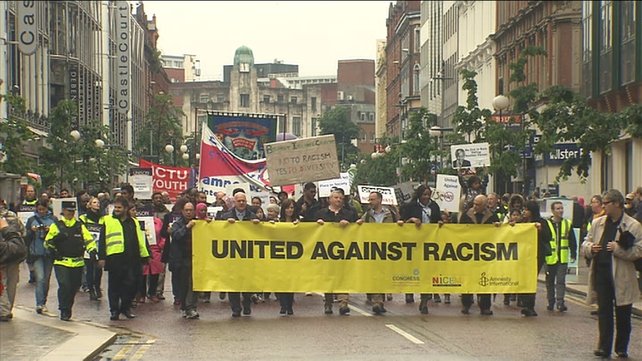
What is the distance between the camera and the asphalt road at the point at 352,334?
1420 cm

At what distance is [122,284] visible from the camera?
18.2m

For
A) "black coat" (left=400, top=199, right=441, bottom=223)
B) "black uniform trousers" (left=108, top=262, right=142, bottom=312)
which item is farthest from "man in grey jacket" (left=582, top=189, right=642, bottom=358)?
"black uniform trousers" (left=108, top=262, right=142, bottom=312)

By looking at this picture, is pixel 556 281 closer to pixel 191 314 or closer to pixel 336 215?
pixel 336 215

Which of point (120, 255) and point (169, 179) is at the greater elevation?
point (169, 179)

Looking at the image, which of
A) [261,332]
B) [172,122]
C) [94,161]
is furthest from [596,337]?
[172,122]

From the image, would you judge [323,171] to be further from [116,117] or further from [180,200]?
[116,117]

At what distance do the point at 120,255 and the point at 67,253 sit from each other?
802 mm

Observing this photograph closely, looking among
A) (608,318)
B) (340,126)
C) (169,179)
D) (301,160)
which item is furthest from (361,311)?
(340,126)

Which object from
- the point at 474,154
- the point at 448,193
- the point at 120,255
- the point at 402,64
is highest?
the point at 402,64

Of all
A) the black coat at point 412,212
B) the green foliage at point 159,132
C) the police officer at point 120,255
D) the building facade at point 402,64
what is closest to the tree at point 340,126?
the building facade at point 402,64

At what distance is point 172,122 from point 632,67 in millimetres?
48819

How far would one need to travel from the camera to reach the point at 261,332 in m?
16.4

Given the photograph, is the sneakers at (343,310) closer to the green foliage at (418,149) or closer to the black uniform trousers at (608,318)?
the black uniform trousers at (608,318)

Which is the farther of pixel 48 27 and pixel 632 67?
pixel 48 27
